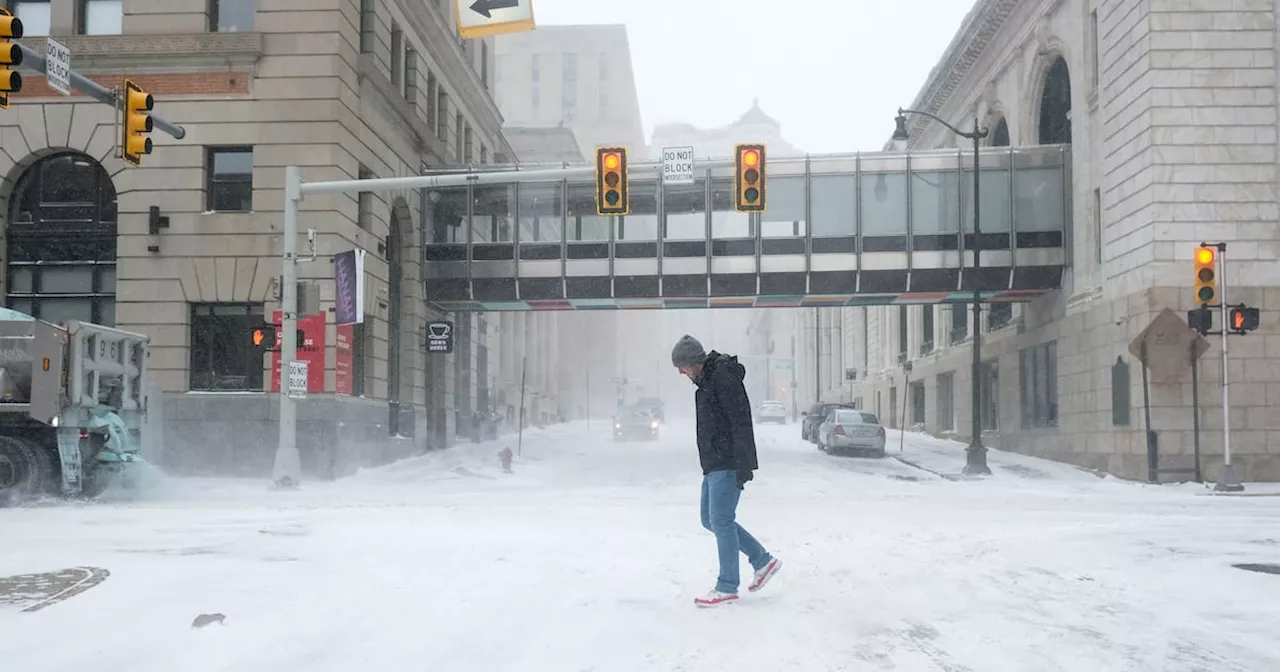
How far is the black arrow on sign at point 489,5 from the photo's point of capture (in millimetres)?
18656

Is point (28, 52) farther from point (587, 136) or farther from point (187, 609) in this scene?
point (587, 136)

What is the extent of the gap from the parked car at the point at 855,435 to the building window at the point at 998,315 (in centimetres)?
583

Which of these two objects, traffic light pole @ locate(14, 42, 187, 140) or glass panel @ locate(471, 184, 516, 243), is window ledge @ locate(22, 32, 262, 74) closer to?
traffic light pole @ locate(14, 42, 187, 140)

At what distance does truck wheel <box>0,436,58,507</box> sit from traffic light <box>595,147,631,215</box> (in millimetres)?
9891

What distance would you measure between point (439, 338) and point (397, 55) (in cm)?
819

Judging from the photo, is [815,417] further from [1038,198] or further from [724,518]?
[724,518]

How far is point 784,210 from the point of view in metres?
31.8

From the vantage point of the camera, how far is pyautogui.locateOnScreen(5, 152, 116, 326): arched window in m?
25.0

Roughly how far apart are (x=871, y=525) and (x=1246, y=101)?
1672cm

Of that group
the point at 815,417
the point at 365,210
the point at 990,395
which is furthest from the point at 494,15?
the point at 815,417

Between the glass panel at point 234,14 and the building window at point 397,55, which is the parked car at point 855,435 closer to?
the building window at point 397,55

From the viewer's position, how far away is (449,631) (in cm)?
670

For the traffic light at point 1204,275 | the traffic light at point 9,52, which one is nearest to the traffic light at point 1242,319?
the traffic light at point 1204,275

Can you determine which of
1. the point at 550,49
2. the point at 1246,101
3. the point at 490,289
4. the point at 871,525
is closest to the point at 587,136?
the point at 550,49
